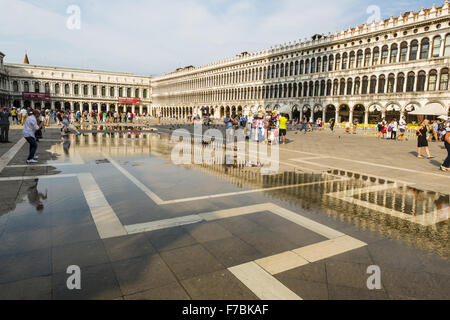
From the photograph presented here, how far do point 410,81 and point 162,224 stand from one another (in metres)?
46.0

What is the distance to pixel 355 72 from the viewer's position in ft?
155

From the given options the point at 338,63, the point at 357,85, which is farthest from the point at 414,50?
the point at 338,63

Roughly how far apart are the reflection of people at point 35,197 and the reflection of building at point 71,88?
98.2 metres

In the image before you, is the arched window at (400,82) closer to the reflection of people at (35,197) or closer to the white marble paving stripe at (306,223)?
the white marble paving stripe at (306,223)

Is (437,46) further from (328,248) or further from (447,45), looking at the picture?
(328,248)

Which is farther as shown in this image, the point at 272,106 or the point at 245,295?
the point at 272,106

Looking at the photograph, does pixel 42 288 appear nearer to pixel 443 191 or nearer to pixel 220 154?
pixel 443 191

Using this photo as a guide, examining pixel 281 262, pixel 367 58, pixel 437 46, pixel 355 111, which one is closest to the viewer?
pixel 281 262

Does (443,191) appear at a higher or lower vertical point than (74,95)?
lower

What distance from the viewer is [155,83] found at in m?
110

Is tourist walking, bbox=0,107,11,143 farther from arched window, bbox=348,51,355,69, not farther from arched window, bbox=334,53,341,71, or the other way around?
arched window, bbox=334,53,341,71

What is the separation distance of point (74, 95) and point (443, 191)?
369ft

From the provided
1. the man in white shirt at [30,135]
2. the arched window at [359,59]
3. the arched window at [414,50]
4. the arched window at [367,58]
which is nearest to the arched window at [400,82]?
the arched window at [414,50]

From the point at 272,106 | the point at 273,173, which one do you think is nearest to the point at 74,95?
the point at 272,106
